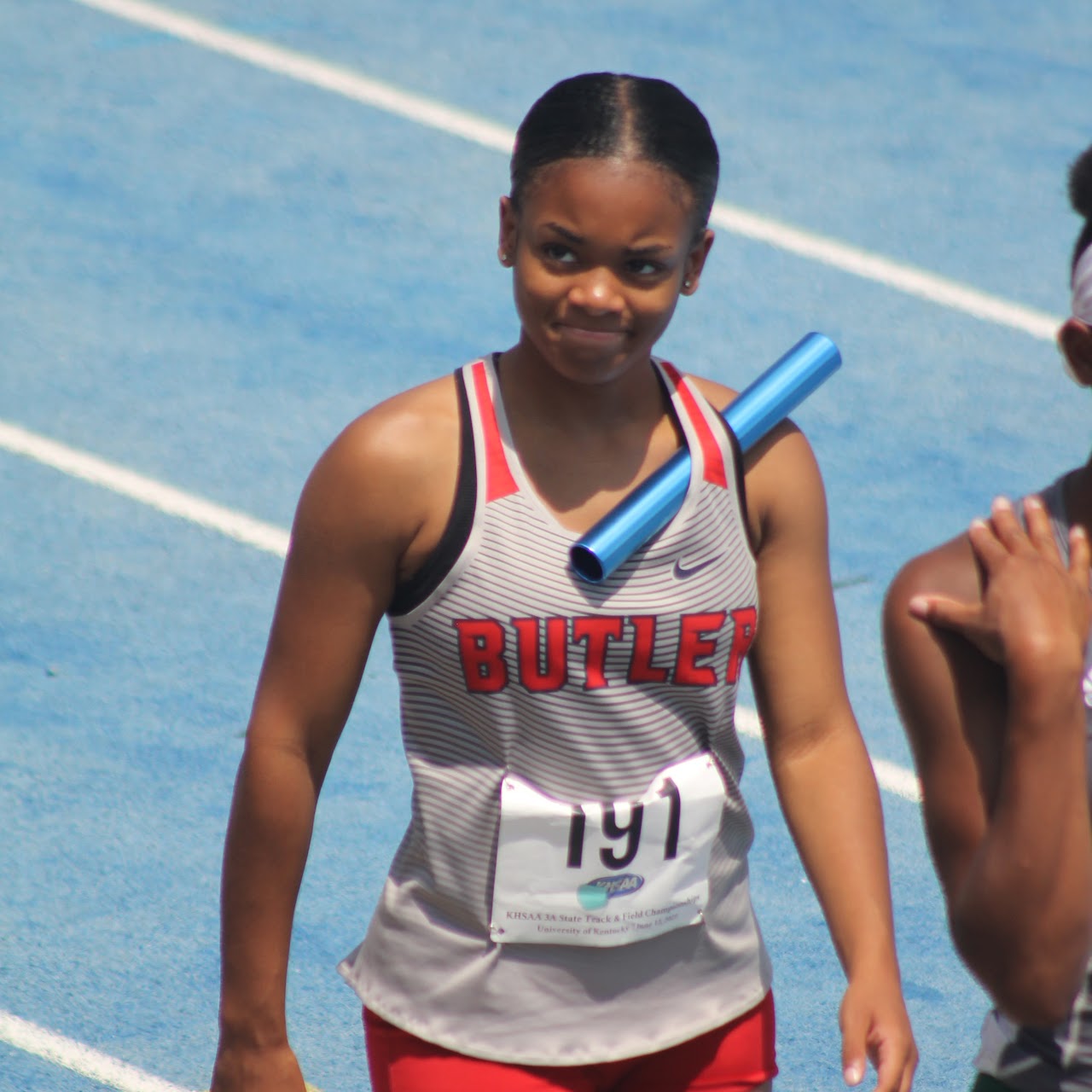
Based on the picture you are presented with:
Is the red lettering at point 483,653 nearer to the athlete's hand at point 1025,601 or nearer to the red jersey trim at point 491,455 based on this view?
the red jersey trim at point 491,455

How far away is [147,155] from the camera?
811cm

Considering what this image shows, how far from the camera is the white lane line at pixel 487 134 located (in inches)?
300

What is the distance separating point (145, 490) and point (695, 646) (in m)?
3.87

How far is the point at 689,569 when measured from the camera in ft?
8.22

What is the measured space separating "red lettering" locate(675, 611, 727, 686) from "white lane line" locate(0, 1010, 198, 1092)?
6.03ft

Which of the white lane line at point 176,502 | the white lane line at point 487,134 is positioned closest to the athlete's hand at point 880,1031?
the white lane line at point 176,502

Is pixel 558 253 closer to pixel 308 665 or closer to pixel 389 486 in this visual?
pixel 389 486

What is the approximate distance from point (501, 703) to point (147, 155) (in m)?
6.12

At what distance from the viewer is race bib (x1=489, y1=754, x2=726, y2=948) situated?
8.14ft

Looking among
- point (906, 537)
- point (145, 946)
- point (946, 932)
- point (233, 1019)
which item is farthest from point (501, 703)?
point (906, 537)

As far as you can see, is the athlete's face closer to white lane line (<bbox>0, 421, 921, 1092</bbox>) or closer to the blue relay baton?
the blue relay baton

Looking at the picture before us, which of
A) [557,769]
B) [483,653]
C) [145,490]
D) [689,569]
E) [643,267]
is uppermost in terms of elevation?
[643,267]

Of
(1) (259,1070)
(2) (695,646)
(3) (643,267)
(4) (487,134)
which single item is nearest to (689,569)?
(2) (695,646)

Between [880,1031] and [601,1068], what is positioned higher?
[880,1031]
